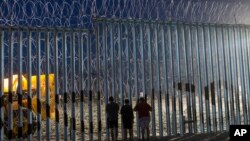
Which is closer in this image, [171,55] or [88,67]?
[88,67]

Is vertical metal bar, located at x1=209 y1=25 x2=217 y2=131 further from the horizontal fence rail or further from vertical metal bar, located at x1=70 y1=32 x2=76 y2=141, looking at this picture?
vertical metal bar, located at x1=70 y1=32 x2=76 y2=141

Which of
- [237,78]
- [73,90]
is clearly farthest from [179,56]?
[73,90]

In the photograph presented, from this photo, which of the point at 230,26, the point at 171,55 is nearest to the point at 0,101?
the point at 171,55

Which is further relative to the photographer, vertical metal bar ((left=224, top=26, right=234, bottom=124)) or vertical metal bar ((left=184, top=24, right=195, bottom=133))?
vertical metal bar ((left=224, top=26, right=234, bottom=124))

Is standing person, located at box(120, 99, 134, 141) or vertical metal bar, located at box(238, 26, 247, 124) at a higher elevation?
vertical metal bar, located at box(238, 26, 247, 124)

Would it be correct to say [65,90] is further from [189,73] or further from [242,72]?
[242,72]

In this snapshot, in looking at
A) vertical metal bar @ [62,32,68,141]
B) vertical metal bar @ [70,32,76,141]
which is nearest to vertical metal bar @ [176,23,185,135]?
vertical metal bar @ [70,32,76,141]

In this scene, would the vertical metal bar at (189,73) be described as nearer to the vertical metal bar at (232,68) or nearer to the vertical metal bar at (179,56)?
the vertical metal bar at (179,56)

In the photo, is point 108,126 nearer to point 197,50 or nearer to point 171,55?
point 171,55

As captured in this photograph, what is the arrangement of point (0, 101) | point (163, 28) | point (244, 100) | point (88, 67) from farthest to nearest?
1. point (244, 100)
2. point (163, 28)
3. point (88, 67)
4. point (0, 101)

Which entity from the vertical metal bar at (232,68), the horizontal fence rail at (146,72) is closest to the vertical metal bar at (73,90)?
the horizontal fence rail at (146,72)

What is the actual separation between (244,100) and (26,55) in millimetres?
6668

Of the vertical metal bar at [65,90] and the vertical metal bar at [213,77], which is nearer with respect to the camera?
the vertical metal bar at [65,90]

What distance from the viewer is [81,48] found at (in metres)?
8.36
